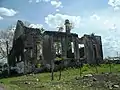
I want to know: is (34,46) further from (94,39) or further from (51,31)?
(94,39)

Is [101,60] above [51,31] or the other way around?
the other way around

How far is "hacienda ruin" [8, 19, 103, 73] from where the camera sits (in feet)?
172

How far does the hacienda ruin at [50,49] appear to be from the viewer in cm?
5253

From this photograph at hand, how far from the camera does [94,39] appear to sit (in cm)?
5997

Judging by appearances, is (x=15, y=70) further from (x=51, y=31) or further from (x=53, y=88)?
(x=53, y=88)

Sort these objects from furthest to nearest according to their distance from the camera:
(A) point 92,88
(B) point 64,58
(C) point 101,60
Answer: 1. (C) point 101,60
2. (B) point 64,58
3. (A) point 92,88

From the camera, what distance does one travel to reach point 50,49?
2120 inches

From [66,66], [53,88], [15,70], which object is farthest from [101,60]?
[53,88]

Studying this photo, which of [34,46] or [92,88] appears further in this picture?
[34,46]

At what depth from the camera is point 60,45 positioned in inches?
2190

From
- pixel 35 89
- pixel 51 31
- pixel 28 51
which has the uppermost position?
pixel 51 31

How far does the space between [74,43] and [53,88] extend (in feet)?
112

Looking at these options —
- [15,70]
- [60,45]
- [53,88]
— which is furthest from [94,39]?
[53,88]

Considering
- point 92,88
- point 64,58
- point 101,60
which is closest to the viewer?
point 92,88
